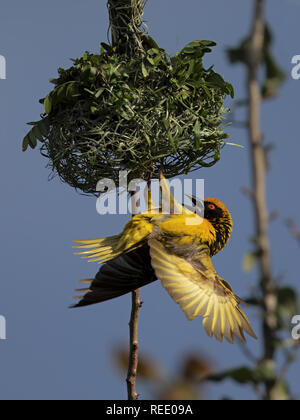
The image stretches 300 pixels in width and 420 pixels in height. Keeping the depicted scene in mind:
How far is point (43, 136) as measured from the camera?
2.52m

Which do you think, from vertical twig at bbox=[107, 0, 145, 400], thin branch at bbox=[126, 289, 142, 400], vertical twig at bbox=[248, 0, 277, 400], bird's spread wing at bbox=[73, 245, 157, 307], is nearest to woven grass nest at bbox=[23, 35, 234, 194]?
vertical twig at bbox=[107, 0, 145, 400]

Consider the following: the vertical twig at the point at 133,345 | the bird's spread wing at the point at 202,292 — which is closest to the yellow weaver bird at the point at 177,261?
the bird's spread wing at the point at 202,292

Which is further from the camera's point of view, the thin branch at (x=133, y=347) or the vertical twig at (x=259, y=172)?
the thin branch at (x=133, y=347)

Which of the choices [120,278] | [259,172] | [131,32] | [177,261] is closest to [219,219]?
[177,261]

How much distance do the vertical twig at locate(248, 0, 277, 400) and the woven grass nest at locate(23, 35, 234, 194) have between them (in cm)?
163

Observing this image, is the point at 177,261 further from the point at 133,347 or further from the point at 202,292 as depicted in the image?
the point at 133,347

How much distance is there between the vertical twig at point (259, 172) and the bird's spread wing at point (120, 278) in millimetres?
1359

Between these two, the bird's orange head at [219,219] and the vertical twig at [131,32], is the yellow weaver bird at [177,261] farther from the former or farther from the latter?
the vertical twig at [131,32]

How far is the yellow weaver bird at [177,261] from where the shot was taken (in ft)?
6.96

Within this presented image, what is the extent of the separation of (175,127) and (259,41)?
1.72 meters

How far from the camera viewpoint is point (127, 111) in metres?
2.33

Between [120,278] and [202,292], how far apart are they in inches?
14.5

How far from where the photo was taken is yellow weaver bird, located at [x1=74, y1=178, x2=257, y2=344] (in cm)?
212

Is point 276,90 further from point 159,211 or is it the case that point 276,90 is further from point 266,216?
point 159,211
